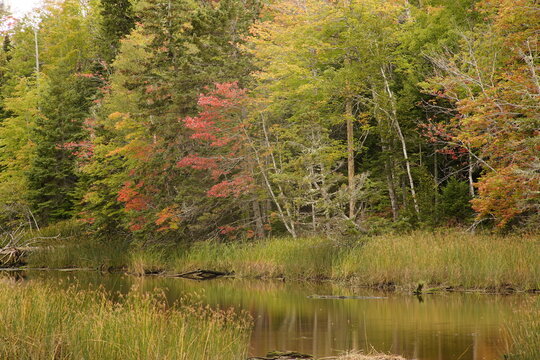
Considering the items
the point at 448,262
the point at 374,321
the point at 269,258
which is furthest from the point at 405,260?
the point at 269,258

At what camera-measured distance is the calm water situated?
1021 cm

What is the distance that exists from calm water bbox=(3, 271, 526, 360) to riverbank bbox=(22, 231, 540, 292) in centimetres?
81

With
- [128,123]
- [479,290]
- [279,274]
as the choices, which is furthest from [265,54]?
[479,290]

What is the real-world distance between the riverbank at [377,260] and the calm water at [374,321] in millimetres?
814

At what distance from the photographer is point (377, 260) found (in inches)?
717

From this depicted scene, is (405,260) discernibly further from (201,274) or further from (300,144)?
(201,274)

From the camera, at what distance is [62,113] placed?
38469 millimetres

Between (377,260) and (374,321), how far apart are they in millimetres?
5659

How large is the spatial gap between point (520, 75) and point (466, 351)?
32.7ft

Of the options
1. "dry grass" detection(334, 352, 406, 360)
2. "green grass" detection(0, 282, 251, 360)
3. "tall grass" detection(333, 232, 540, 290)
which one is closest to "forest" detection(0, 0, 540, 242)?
"tall grass" detection(333, 232, 540, 290)

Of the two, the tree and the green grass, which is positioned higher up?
the tree

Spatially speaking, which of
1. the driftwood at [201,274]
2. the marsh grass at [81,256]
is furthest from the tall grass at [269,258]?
the marsh grass at [81,256]

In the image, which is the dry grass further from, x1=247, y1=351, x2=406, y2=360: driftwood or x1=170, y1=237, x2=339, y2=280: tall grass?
x1=170, y1=237, x2=339, y2=280: tall grass

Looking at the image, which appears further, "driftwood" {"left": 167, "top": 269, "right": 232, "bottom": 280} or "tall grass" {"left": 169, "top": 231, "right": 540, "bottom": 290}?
"driftwood" {"left": 167, "top": 269, "right": 232, "bottom": 280}
